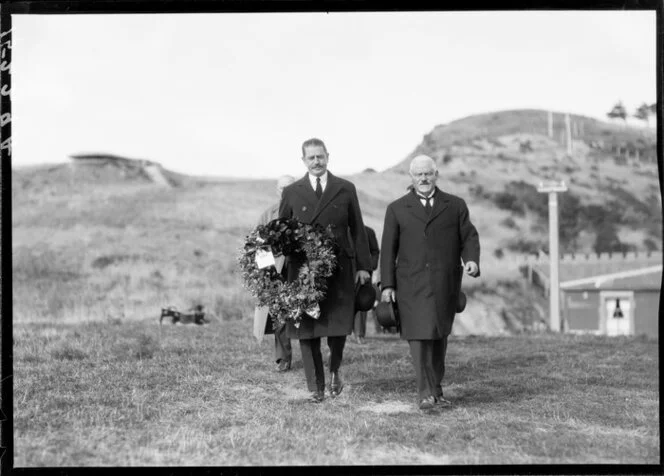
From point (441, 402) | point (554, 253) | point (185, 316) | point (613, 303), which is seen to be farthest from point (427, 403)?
point (613, 303)

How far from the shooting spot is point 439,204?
32.3 ft

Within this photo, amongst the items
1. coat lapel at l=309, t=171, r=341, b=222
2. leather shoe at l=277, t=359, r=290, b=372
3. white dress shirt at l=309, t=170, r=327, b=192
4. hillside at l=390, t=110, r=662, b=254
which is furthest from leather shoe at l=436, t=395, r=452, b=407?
hillside at l=390, t=110, r=662, b=254

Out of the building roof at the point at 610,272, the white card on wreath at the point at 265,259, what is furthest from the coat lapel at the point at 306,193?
the building roof at the point at 610,272

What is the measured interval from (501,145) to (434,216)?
1928 inches

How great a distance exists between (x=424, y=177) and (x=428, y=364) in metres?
1.76

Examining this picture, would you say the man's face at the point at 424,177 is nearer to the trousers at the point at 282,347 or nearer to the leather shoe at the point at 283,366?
the trousers at the point at 282,347

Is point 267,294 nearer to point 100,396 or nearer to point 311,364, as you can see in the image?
point 311,364

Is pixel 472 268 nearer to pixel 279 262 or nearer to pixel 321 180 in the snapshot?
pixel 321 180

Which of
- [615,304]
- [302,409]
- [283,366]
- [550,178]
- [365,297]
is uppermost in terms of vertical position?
[550,178]

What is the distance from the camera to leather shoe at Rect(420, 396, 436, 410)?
31.0ft

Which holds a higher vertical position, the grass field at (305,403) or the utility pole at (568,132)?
the utility pole at (568,132)

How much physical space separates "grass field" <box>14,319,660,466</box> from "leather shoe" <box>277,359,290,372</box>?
0.11 m

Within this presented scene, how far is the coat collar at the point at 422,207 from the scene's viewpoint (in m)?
9.78

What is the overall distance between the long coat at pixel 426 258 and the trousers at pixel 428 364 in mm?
145
